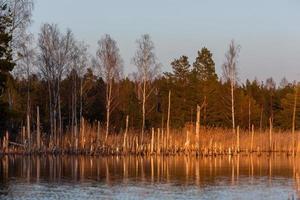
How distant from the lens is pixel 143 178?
3503 centimetres

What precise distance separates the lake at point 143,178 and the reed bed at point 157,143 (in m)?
1.74

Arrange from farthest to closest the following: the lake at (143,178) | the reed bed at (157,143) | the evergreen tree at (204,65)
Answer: the evergreen tree at (204,65)
the reed bed at (157,143)
the lake at (143,178)

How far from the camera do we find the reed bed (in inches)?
2078

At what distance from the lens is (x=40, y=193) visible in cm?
2736

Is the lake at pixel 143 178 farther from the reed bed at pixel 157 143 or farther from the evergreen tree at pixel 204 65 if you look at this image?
the evergreen tree at pixel 204 65

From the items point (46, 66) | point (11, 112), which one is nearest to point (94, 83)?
point (46, 66)

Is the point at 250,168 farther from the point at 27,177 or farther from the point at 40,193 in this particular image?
the point at 40,193

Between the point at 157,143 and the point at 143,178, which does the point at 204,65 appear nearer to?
the point at 157,143

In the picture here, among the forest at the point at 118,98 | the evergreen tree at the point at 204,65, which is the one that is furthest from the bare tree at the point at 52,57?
the evergreen tree at the point at 204,65

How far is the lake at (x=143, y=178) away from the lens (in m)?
27.2

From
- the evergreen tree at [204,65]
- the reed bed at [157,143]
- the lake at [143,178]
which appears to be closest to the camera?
the lake at [143,178]

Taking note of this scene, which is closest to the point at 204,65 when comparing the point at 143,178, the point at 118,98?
the point at 118,98

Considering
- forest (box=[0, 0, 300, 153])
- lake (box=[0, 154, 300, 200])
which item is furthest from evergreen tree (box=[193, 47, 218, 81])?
lake (box=[0, 154, 300, 200])

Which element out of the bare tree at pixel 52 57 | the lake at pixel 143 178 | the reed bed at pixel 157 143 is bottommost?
the lake at pixel 143 178
